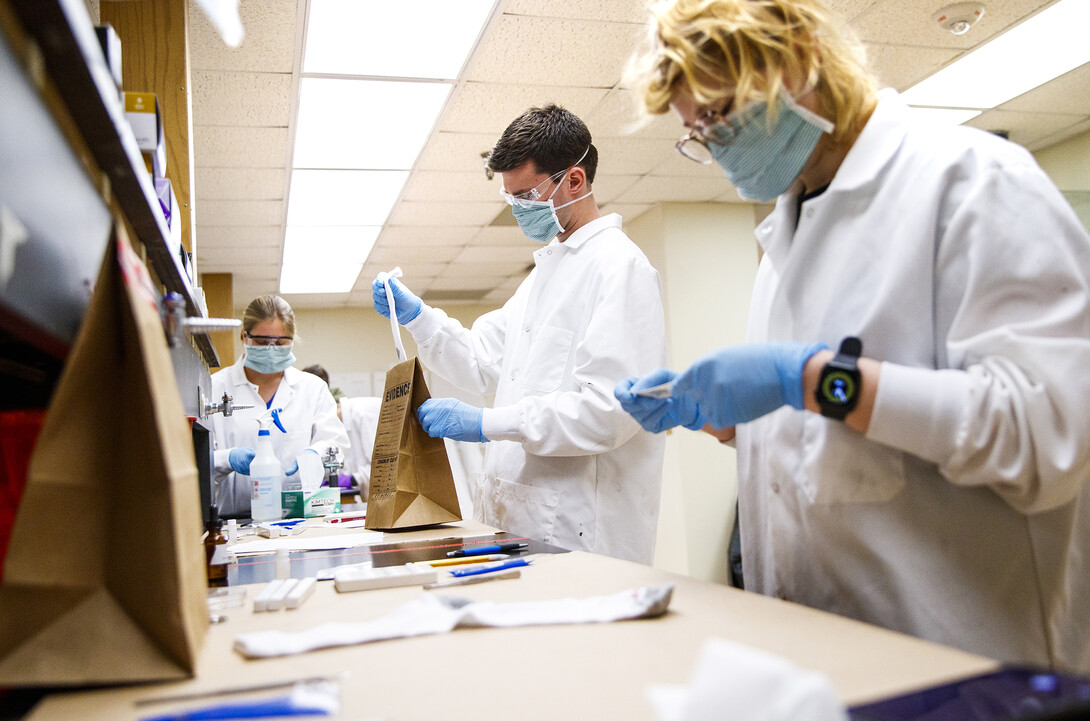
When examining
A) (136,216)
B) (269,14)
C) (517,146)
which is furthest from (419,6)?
(136,216)

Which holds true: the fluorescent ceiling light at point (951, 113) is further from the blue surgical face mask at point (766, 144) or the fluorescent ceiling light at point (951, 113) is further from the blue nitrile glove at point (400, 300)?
the blue surgical face mask at point (766, 144)

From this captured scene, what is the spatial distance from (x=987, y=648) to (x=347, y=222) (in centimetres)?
469

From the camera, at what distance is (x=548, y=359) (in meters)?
1.77

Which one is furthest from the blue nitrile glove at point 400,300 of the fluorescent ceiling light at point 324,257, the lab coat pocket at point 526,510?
the fluorescent ceiling light at point 324,257

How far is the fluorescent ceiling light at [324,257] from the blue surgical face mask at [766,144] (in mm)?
4368

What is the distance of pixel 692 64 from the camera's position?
3.23 ft

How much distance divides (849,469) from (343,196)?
401 cm

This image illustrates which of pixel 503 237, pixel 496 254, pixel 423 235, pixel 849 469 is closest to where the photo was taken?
pixel 849 469

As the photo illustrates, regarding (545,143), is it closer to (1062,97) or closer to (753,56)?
(753,56)

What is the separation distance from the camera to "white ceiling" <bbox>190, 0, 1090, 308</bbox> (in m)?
2.75

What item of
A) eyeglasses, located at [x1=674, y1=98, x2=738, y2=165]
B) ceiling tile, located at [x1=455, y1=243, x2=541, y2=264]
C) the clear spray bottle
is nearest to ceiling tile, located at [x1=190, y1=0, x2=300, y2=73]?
the clear spray bottle

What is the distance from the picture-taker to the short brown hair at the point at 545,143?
1.89 metres

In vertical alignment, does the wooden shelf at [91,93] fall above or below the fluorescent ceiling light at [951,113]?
below

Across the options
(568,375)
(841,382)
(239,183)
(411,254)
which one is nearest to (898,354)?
(841,382)
